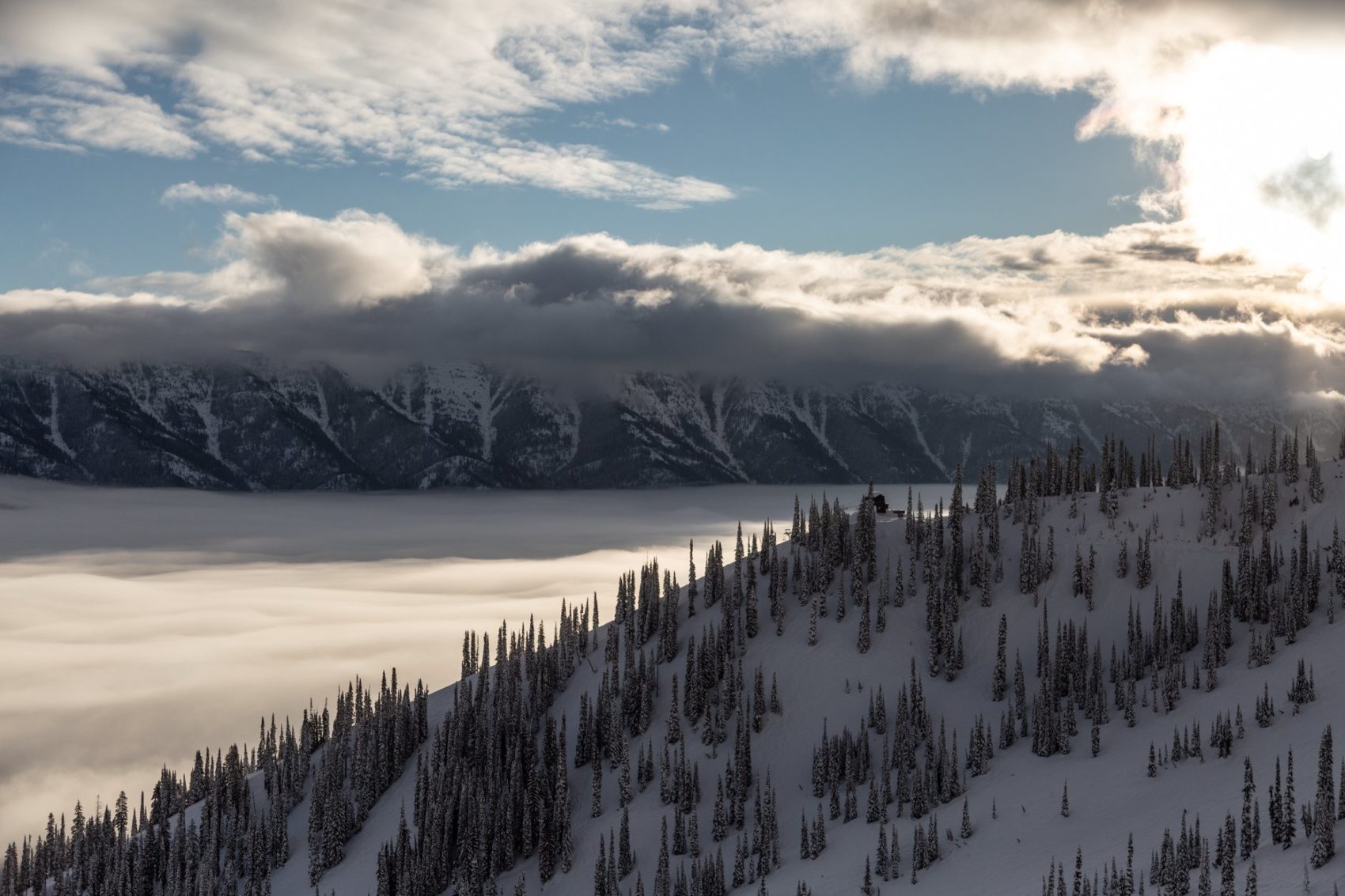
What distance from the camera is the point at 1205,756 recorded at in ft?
579

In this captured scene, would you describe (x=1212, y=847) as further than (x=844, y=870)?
No

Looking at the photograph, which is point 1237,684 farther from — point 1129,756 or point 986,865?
point 986,865

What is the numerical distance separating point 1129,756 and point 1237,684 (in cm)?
2835

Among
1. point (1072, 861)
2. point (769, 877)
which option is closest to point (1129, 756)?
point (1072, 861)

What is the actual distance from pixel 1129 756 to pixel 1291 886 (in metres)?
75.9

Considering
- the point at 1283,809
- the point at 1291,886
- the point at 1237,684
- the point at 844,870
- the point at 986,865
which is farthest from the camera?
the point at 1237,684

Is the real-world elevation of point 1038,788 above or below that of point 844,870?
above

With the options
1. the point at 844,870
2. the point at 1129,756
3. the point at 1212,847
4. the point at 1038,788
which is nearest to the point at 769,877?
the point at 844,870

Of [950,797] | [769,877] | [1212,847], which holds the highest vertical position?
[1212,847]

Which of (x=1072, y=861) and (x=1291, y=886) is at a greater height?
(x=1291, y=886)

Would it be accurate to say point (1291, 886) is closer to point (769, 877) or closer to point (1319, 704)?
point (1319, 704)

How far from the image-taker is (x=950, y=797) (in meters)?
200

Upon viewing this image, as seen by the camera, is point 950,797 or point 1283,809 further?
point 950,797

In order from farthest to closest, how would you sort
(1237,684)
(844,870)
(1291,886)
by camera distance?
(1237,684)
(844,870)
(1291,886)
